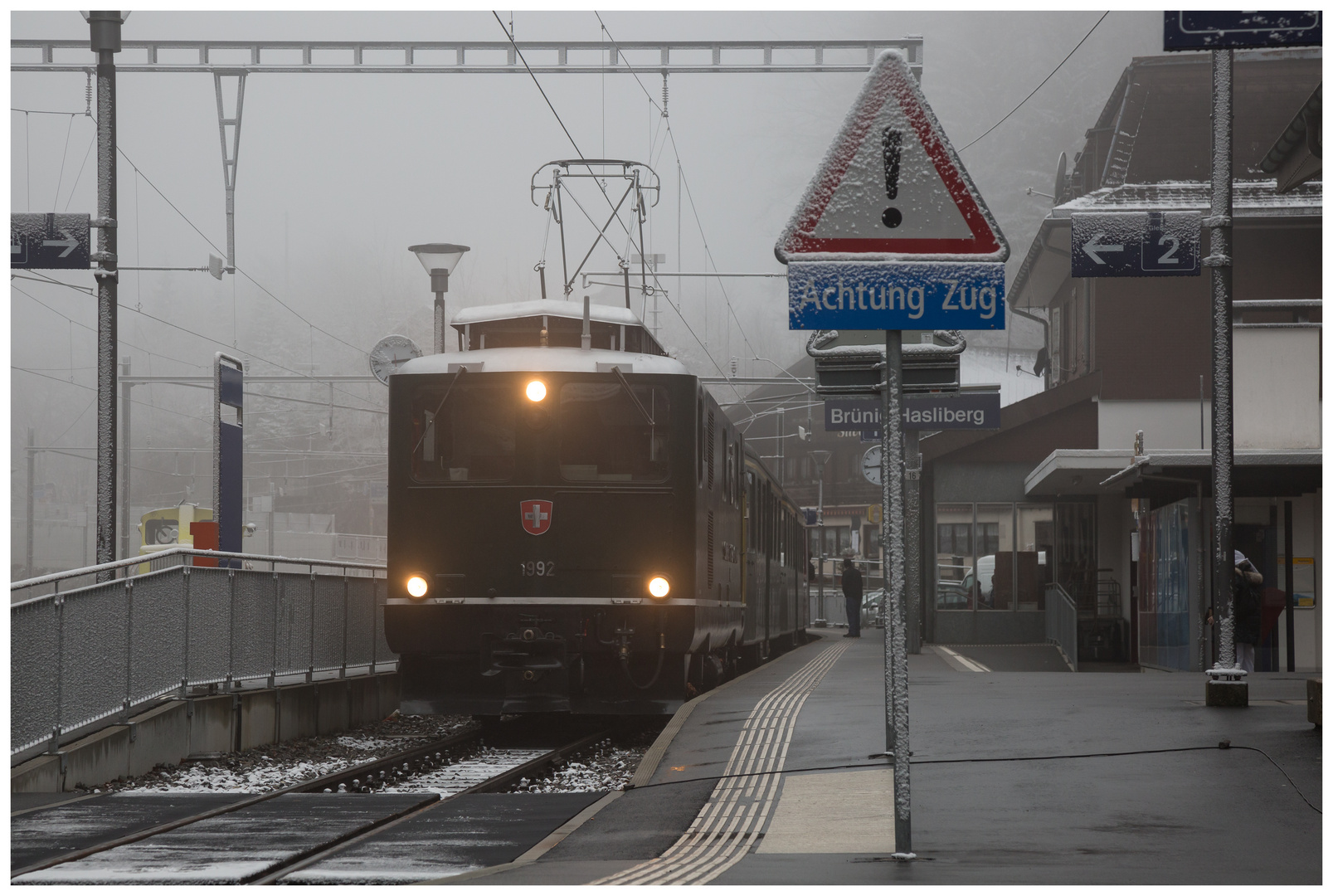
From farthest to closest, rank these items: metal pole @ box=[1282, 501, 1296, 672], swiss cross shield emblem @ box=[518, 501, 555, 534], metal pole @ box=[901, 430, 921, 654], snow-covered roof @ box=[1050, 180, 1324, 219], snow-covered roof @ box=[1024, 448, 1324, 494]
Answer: snow-covered roof @ box=[1050, 180, 1324, 219], metal pole @ box=[901, 430, 921, 654], metal pole @ box=[1282, 501, 1296, 672], snow-covered roof @ box=[1024, 448, 1324, 494], swiss cross shield emblem @ box=[518, 501, 555, 534]

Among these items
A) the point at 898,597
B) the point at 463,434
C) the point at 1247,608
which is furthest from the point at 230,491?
the point at 1247,608

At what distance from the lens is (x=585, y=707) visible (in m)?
12.7

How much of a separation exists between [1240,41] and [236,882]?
288 inches

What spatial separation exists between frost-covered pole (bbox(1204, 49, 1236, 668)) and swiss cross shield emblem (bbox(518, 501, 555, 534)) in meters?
4.99

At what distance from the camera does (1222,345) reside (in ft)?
35.7

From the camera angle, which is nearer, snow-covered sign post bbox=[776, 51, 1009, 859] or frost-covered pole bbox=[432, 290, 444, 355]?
snow-covered sign post bbox=[776, 51, 1009, 859]

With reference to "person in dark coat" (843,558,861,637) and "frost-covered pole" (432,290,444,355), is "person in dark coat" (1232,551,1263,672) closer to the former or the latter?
"frost-covered pole" (432,290,444,355)

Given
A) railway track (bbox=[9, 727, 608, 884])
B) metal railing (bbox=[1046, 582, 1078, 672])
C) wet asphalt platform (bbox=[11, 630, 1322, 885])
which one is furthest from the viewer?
metal railing (bbox=[1046, 582, 1078, 672])

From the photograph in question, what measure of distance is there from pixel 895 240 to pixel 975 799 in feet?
9.49

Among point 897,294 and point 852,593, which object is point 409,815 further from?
point 852,593

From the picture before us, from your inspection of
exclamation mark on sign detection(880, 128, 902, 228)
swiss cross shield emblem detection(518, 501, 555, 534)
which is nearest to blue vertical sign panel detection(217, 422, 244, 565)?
swiss cross shield emblem detection(518, 501, 555, 534)

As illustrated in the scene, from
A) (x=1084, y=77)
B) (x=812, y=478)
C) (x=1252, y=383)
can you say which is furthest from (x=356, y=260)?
(x=1252, y=383)

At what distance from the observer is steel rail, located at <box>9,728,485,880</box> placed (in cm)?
646

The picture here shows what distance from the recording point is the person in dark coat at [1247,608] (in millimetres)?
16344
